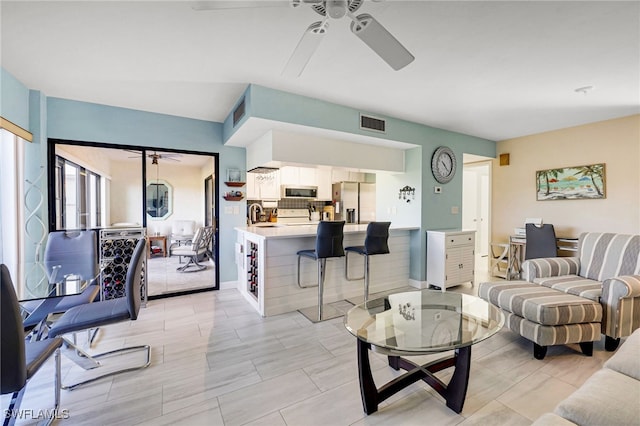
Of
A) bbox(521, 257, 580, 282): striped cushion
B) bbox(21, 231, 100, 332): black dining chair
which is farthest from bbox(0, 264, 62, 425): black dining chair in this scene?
bbox(521, 257, 580, 282): striped cushion

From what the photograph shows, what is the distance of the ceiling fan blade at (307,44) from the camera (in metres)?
1.50

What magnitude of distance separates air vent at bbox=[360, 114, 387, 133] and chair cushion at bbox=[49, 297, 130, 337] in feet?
10.1

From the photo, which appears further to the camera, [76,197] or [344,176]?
[344,176]

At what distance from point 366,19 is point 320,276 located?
7.85 ft

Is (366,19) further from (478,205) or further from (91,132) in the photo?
(478,205)

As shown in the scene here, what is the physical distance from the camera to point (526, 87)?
2.85m

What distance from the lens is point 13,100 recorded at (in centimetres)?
261

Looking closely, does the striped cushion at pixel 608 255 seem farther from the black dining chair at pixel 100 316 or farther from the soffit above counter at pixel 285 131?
the black dining chair at pixel 100 316

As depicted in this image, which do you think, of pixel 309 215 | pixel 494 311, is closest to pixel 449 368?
pixel 494 311

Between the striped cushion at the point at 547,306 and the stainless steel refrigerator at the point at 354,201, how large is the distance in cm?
366

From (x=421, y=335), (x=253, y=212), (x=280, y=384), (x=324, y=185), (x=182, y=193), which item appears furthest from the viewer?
(x=324, y=185)

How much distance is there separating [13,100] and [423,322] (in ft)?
13.4

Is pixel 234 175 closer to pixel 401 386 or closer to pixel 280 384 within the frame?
pixel 280 384

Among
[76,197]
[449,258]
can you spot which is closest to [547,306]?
Result: [449,258]
